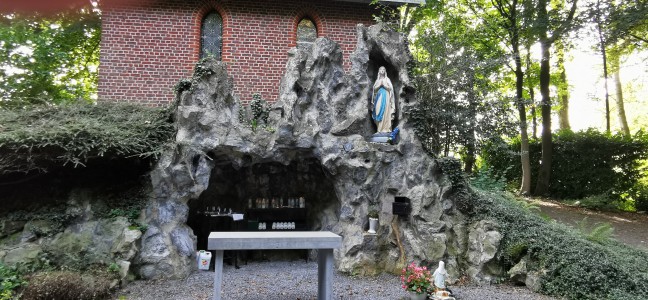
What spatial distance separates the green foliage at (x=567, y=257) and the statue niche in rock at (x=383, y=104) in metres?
3.15

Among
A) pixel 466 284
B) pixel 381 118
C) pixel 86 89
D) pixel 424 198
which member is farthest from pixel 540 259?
pixel 86 89

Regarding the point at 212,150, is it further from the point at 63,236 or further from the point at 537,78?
the point at 537,78

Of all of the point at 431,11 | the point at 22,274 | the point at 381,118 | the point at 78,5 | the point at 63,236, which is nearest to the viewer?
the point at 78,5

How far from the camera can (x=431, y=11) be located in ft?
60.0

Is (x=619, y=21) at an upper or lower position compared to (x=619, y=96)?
upper

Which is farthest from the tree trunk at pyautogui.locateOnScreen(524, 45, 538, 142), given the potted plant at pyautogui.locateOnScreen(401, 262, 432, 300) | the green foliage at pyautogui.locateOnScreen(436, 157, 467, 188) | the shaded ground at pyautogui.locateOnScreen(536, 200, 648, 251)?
the potted plant at pyautogui.locateOnScreen(401, 262, 432, 300)

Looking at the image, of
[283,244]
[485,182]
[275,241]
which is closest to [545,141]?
[485,182]

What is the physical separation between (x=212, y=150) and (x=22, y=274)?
4624 millimetres

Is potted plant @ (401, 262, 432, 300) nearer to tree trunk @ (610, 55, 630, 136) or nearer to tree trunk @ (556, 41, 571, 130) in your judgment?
tree trunk @ (556, 41, 571, 130)

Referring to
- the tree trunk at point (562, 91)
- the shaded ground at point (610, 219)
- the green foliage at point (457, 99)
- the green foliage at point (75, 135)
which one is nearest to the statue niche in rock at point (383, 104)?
the green foliage at point (457, 99)

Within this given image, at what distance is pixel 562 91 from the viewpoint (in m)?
22.6

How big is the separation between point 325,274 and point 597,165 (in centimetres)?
1597

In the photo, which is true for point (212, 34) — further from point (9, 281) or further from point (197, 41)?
point (9, 281)

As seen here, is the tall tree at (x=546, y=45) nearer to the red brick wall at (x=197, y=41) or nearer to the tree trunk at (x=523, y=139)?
the tree trunk at (x=523, y=139)
